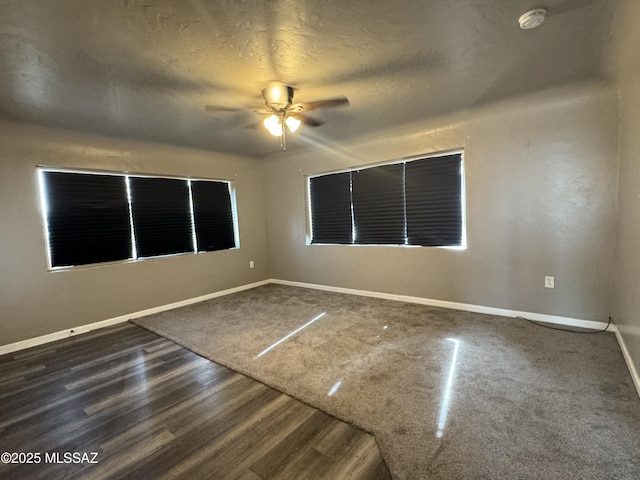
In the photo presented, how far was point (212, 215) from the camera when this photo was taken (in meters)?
5.00

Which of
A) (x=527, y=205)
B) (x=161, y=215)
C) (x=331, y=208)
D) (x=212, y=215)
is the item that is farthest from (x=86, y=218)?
(x=527, y=205)

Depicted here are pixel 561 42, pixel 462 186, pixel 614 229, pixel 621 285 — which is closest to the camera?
pixel 561 42

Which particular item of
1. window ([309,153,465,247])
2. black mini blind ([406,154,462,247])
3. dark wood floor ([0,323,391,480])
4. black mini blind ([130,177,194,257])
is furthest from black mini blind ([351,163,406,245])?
dark wood floor ([0,323,391,480])

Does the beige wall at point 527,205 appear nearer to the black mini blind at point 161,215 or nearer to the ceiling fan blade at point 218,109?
the ceiling fan blade at point 218,109

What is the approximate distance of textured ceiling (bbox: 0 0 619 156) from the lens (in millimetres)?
1667

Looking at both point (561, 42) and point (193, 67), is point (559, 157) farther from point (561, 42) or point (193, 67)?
point (193, 67)

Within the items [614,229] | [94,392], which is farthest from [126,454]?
[614,229]

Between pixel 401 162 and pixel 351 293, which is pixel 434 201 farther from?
pixel 351 293

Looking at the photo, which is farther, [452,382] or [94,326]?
[94,326]

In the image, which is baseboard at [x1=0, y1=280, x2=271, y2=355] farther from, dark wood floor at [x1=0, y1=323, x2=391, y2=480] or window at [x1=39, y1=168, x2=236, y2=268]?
window at [x1=39, y1=168, x2=236, y2=268]

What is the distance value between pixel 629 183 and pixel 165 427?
373 cm

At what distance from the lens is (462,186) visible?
369 centimetres

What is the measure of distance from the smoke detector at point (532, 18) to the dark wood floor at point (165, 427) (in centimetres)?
256

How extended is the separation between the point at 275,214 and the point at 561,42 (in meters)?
4.41
